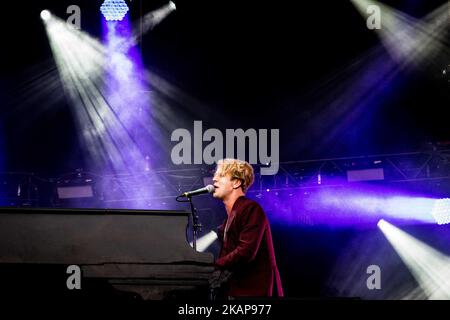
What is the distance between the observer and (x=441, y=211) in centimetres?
876

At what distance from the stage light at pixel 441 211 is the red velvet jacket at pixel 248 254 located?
204 inches

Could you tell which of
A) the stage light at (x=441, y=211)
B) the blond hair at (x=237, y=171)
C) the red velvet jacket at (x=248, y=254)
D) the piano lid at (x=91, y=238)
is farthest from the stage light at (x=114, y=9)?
the piano lid at (x=91, y=238)

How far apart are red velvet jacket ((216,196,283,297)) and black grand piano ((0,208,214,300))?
44cm

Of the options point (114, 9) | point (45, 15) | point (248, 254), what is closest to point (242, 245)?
point (248, 254)

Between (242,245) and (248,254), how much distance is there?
0.22ft

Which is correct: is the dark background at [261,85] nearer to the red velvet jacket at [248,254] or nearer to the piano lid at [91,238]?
the red velvet jacket at [248,254]

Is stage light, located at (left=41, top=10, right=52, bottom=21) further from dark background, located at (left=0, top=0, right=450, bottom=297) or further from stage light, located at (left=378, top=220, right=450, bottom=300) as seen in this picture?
stage light, located at (left=378, top=220, right=450, bottom=300)

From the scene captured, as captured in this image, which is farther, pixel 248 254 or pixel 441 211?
pixel 441 211

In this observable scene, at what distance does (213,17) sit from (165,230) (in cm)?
673

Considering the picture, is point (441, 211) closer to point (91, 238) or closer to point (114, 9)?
point (114, 9)

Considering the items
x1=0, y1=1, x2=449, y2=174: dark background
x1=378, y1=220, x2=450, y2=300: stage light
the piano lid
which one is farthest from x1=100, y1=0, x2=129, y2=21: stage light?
the piano lid

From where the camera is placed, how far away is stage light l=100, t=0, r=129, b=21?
30.5ft

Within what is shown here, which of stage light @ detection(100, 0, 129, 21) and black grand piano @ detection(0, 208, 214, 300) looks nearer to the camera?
black grand piano @ detection(0, 208, 214, 300)

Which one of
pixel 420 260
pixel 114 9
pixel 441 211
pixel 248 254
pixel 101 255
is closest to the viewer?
pixel 101 255
